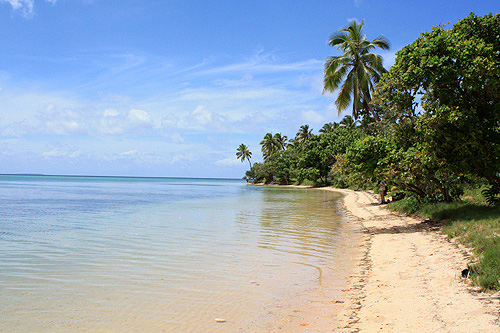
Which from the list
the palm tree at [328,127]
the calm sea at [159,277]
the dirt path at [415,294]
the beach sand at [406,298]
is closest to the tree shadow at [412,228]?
the calm sea at [159,277]

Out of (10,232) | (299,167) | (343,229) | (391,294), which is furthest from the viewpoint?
(299,167)

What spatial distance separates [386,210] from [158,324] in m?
17.4

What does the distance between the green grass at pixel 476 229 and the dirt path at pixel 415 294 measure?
10.8 inches

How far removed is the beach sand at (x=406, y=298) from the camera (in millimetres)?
4555

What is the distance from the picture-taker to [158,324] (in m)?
4.91

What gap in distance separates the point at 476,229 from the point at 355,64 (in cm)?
1348

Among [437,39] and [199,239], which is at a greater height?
[437,39]

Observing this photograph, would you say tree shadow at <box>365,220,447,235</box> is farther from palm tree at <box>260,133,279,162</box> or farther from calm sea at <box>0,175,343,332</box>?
palm tree at <box>260,133,279,162</box>

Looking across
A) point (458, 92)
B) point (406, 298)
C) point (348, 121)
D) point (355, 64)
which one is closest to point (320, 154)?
point (348, 121)

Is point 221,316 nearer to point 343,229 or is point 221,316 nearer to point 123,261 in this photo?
point 123,261

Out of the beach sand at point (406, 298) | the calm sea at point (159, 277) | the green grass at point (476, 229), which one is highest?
the green grass at point (476, 229)

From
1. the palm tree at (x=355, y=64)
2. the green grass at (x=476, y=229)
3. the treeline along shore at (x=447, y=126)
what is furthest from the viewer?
the palm tree at (x=355, y=64)

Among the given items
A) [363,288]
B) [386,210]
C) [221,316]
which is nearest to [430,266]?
[363,288]

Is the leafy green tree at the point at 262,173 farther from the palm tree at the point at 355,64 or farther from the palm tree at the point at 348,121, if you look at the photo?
the palm tree at the point at 355,64
